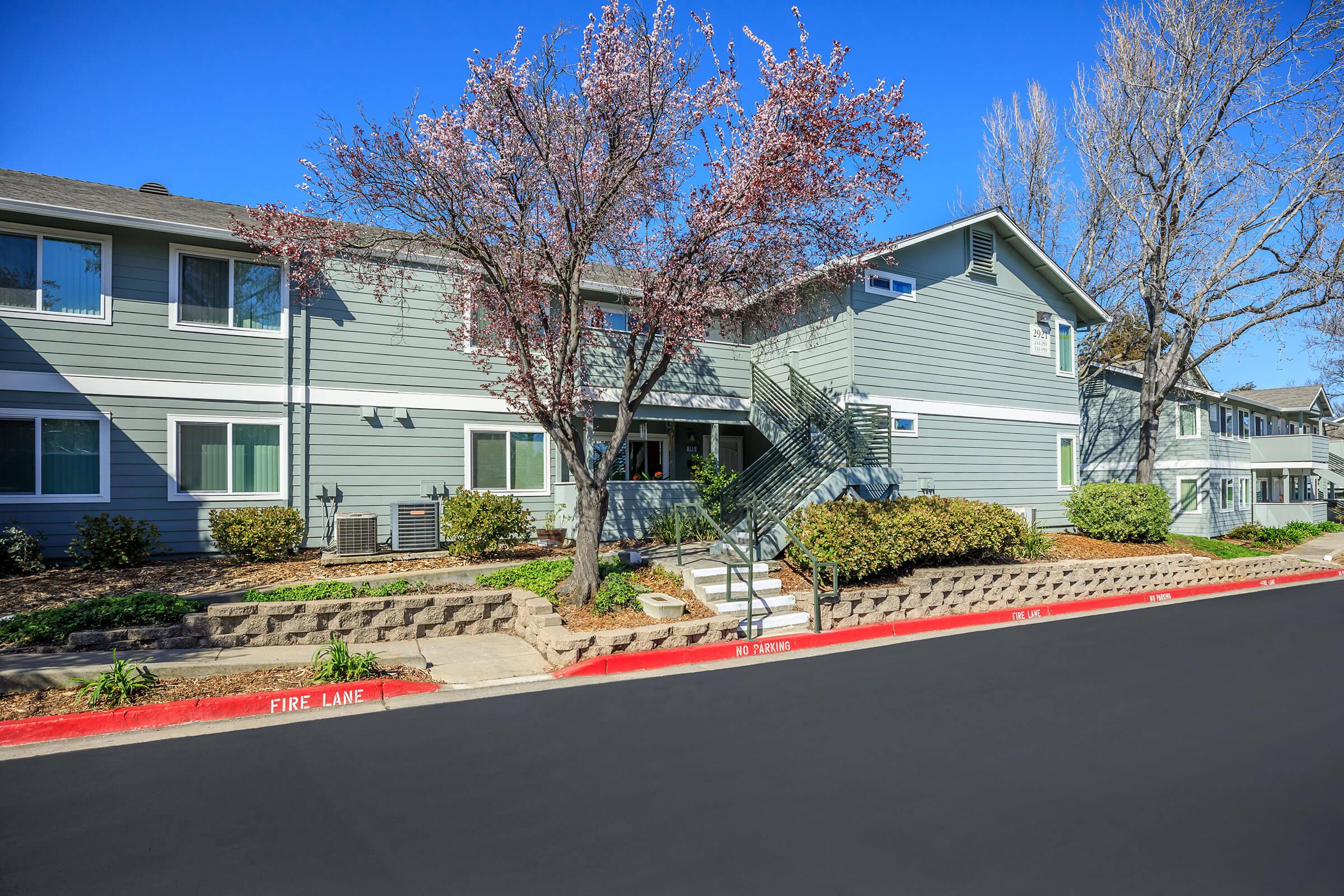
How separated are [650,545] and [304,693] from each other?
777 cm

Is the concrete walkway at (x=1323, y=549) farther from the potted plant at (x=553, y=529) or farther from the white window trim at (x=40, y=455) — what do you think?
the white window trim at (x=40, y=455)

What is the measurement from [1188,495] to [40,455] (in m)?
35.2

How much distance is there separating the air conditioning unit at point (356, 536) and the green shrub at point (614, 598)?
14.2ft

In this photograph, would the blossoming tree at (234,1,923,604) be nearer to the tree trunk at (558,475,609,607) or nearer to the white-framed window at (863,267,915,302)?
the tree trunk at (558,475,609,607)

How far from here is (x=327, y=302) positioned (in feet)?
46.0

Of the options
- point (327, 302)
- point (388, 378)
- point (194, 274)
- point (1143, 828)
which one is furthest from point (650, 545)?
point (1143, 828)

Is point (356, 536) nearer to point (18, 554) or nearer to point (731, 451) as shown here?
point (18, 554)

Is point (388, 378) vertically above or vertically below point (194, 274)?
below

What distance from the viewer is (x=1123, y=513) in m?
18.6

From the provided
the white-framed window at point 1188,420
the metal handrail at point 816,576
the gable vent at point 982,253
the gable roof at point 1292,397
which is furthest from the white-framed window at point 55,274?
the gable roof at point 1292,397

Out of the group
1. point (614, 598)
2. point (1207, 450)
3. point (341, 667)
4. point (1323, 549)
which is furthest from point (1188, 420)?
point (341, 667)

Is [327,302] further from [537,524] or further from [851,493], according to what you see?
[851,493]

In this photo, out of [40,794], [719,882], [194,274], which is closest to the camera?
[719,882]

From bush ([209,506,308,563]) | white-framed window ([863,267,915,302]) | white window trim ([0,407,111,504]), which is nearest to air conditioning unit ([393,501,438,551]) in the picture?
bush ([209,506,308,563])
